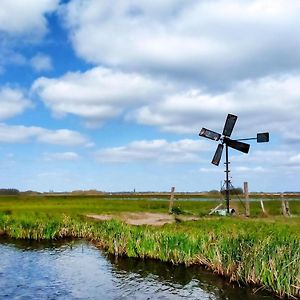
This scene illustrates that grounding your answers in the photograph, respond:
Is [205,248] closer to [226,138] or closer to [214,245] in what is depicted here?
[214,245]

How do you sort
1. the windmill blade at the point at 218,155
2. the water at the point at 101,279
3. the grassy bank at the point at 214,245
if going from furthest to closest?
the windmill blade at the point at 218,155 < the water at the point at 101,279 < the grassy bank at the point at 214,245

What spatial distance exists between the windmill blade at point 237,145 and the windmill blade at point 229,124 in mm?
574

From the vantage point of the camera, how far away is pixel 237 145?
36.2 m

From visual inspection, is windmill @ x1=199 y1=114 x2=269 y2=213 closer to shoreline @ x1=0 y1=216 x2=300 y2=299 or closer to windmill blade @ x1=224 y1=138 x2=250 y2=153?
windmill blade @ x1=224 y1=138 x2=250 y2=153

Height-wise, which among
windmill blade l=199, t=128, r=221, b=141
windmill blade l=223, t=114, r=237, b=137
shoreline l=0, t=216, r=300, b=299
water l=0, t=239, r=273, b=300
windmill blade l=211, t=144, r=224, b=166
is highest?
→ windmill blade l=223, t=114, r=237, b=137

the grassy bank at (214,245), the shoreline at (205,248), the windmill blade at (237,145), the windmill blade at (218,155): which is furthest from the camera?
the windmill blade at (218,155)

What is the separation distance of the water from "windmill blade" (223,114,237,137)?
55.0ft

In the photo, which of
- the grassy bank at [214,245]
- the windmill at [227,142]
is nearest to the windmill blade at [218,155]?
the windmill at [227,142]

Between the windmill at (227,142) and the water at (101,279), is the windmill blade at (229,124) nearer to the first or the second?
the windmill at (227,142)

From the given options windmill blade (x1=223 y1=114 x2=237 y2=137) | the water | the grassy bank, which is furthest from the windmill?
the water

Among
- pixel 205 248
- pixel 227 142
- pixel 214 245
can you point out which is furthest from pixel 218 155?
pixel 214 245

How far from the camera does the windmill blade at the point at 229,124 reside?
35.6m

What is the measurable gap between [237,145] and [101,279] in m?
20.9

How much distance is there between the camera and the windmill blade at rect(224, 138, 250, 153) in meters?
35.6
